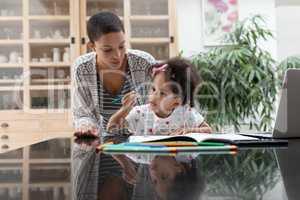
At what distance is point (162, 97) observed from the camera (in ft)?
5.18

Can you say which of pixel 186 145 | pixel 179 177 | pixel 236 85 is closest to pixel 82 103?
pixel 186 145

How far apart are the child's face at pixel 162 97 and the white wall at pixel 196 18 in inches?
59.4

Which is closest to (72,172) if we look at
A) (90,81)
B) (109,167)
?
(109,167)

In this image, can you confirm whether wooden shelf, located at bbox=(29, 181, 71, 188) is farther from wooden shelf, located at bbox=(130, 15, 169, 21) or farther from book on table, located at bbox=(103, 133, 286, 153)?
wooden shelf, located at bbox=(130, 15, 169, 21)

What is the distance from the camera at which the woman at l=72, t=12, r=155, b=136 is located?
4.83 ft

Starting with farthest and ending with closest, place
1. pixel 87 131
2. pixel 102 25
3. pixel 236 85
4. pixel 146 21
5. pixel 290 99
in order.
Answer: pixel 146 21
pixel 236 85
pixel 102 25
pixel 87 131
pixel 290 99

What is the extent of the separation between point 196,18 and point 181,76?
60.1 inches

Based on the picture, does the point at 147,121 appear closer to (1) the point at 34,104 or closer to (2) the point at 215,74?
(2) the point at 215,74

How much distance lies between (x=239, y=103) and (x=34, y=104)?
1.59 meters

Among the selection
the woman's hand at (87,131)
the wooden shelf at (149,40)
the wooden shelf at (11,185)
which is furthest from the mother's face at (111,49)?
the wooden shelf at (149,40)

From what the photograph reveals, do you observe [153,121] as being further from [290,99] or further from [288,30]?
[288,30]

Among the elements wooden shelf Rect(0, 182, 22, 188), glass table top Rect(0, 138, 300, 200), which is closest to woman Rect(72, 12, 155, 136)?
glass table top Rect(0, 138, 300, 200)

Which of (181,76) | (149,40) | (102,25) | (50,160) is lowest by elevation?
(50,160)

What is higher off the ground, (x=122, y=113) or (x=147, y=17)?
(x=147, y=17)
